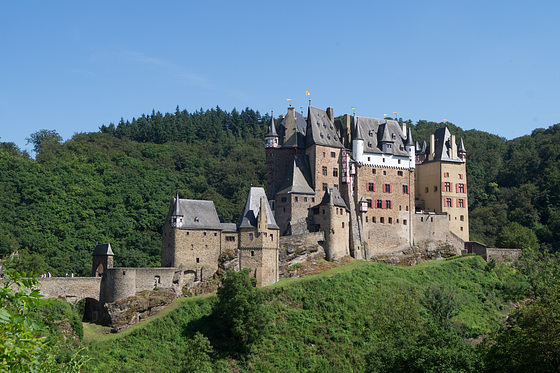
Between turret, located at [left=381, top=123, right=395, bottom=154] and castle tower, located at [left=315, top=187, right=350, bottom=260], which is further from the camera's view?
turret, located at [left=381, top=123, right=395, bottom=154]

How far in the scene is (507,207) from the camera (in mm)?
90125

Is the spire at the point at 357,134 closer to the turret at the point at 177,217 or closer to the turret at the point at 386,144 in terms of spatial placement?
the turret at the point at 386,144

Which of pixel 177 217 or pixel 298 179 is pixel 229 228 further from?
pixel 298 179

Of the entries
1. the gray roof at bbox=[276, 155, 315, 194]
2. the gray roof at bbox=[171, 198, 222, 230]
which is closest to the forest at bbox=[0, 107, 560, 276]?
the gray roof at bbox=[171, 198, 222, 230]

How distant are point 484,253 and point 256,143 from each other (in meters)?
58.2

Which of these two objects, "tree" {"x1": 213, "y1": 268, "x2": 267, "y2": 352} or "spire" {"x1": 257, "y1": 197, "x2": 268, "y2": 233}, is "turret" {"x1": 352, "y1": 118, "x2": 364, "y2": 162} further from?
A: "tree" {"x1": 213, "y1": 268, "x2": 267, "y2": 352}

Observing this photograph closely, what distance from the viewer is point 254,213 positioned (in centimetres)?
5562

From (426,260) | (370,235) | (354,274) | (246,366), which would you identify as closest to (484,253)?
(426,260)

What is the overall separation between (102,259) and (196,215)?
8500 mm

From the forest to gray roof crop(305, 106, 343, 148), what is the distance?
22188 millimetres

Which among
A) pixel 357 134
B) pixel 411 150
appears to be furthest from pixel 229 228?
pixel 411 150

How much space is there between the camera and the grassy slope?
44.8 meters

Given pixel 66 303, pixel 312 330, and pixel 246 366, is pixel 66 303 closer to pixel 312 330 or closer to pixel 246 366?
pixel 246 366

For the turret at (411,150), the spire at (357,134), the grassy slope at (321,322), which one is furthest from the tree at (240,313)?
the turret at (411,150)
